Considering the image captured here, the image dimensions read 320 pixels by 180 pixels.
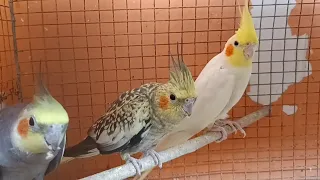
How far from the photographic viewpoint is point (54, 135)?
914 millimetres

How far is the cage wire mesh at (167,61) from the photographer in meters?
1.62

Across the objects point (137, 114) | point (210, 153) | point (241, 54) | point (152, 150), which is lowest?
point (210, 153)

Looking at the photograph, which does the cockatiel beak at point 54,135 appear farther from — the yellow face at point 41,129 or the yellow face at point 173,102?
the yellow face at point 173,102

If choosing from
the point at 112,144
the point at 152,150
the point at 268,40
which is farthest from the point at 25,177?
the point at 268,40

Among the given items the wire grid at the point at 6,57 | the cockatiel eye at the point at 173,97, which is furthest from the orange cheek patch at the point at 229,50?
the wire grid at the point at 6,57

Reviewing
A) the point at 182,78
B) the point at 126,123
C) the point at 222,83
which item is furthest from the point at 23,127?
the point at 222,83

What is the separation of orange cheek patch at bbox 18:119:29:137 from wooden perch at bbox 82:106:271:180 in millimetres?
201

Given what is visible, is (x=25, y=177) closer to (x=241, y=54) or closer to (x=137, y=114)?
(x=137, y=114)

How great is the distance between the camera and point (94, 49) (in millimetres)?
1641

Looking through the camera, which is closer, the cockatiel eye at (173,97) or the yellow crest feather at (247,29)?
the cockatiel eye at (173,97)

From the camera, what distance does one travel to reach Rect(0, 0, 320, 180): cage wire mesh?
63.7 inches

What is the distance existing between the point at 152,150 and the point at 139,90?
187mm

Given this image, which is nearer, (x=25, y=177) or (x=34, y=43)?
(x=25, y=177)

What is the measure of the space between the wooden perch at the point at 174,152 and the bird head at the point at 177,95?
124 mm
